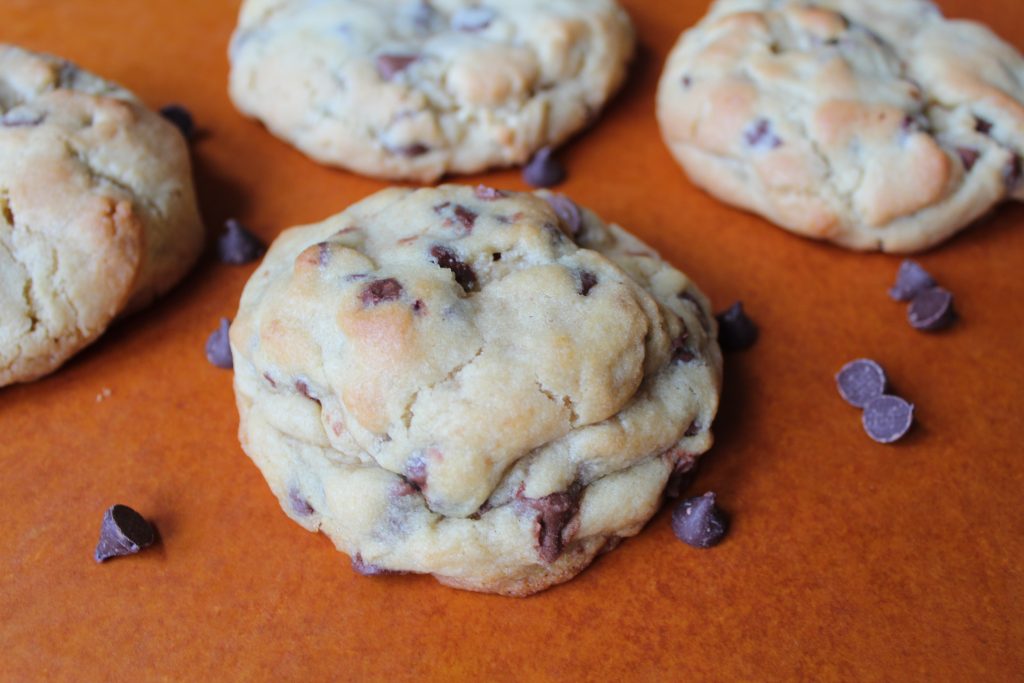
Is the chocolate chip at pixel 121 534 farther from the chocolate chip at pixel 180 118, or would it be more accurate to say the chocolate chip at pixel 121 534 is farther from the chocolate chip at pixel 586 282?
the chocolate chip at pixel 180 118

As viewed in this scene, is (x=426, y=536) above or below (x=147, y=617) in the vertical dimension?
above

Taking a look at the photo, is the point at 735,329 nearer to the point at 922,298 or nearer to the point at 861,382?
the point at 861,382

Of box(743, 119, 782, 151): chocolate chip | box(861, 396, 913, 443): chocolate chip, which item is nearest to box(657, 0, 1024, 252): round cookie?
box(743, 119, 782, 151): chocolate chip

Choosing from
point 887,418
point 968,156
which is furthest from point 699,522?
point 968,156

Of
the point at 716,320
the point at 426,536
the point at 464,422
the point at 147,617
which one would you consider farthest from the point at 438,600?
the point at 716,320

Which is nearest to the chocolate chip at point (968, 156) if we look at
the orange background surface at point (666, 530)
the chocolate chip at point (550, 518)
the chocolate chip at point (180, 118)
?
the orange background surface at point (666, 530)

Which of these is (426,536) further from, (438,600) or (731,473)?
(731,473)
